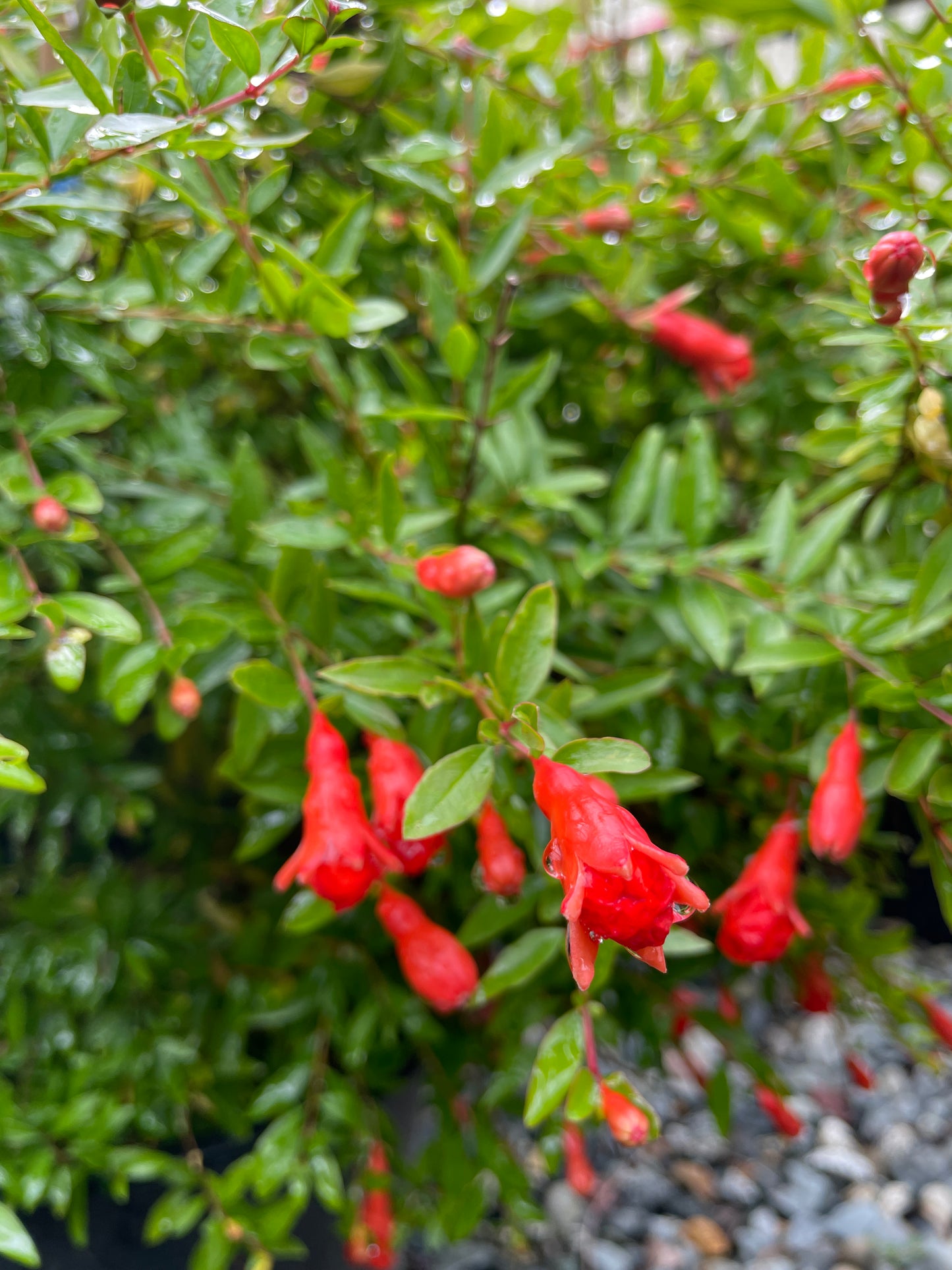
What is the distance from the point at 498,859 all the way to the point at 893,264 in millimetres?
357

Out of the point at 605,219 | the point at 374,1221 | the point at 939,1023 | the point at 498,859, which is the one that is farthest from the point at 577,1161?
the point at 605,219

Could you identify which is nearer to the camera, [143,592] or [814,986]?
[143,592]

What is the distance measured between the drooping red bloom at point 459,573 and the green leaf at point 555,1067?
23 centimetres

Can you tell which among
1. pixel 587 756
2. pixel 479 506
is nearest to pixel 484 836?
pixel 587 756

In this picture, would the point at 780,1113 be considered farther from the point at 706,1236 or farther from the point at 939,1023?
the point at 706,1236

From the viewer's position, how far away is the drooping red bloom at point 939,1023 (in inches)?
29.0

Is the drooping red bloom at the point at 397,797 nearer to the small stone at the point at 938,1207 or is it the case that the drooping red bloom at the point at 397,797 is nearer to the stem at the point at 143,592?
the stem at the point at 143,592

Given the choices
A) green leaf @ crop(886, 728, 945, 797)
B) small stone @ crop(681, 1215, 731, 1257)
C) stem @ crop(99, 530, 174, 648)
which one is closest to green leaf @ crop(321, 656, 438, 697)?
stem @ crop(99, 530, 174, 648)

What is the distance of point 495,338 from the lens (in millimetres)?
505

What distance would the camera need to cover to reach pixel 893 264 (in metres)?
0.42

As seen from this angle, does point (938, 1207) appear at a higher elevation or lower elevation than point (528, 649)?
lower

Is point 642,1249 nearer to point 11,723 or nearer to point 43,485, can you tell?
point 11,723

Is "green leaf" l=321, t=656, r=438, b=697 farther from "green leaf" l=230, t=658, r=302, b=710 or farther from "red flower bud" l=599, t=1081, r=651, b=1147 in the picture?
"red flower bud" l=599, t=1081, r=651, b=1147

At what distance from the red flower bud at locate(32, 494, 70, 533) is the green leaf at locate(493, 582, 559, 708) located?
10.6 inches
